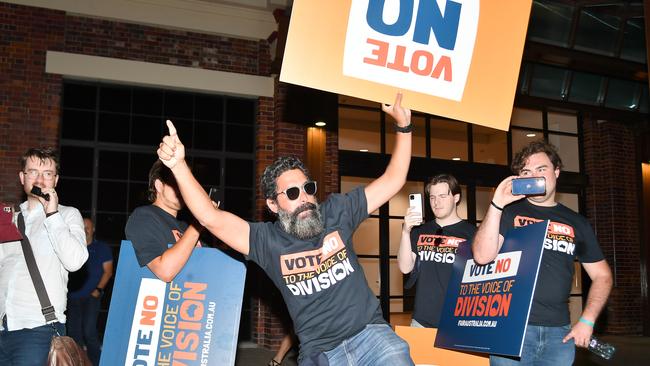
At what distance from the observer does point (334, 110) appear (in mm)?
10391

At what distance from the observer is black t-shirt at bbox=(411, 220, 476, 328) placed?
418 centimetres

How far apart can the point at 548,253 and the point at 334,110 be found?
7.17 m

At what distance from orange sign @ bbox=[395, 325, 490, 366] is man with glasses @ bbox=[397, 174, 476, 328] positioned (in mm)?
366

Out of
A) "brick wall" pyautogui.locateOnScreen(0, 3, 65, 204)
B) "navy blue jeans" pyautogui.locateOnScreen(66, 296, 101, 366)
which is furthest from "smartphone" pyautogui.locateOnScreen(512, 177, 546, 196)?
"brick wall" pyautogui.locateOnScreen(0, 3, 65, 204)

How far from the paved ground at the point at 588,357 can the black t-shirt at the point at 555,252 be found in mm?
5318

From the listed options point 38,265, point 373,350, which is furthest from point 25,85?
point 373,350

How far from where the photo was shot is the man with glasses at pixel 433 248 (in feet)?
13.8

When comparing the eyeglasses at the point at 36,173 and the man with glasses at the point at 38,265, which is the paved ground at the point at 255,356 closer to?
the man with glasses at the point at 38,265

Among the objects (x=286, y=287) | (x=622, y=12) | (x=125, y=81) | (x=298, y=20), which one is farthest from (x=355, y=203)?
(x=622, y=12)

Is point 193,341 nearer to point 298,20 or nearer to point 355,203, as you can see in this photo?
point 355,203

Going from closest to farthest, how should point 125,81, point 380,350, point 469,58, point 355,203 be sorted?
point 380,350 → point 355,203 → point 469,58 → point 125,81

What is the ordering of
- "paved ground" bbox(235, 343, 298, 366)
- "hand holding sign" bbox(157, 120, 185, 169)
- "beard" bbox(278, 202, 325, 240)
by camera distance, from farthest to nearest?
"paved ground" bbox(235, 343, 298, 366) → "beard" bbox(278, 202, 325, 240) → "hand holding sign" bbox(157, 120, 185, 169)

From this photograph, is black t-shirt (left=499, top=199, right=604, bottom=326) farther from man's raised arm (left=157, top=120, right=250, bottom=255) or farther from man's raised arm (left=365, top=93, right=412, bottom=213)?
man's raised arm (left=157, top=120, right=250, bottom=255)

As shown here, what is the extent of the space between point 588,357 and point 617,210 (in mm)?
4514
